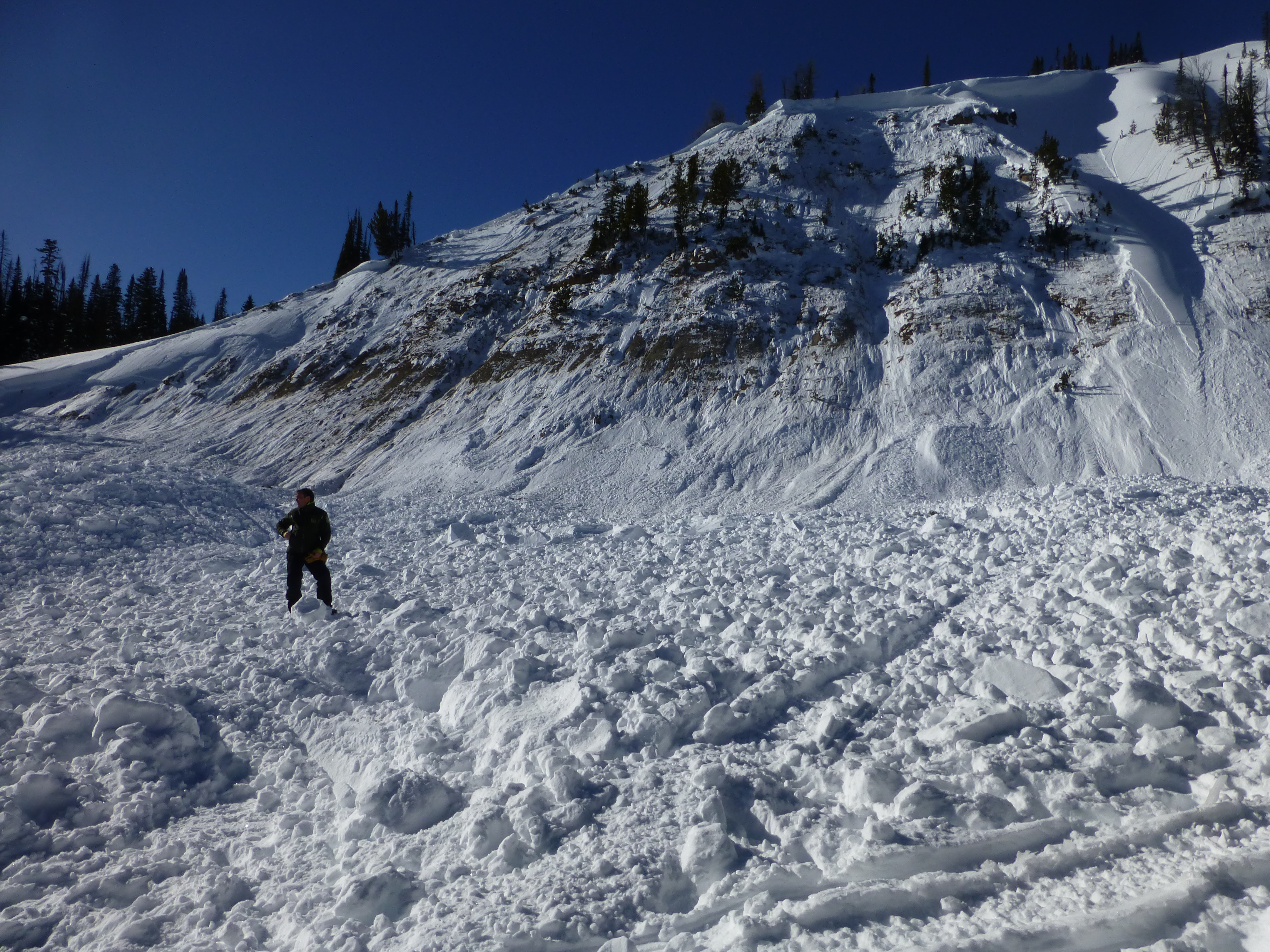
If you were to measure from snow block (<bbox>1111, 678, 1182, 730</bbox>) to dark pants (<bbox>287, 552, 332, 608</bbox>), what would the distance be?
782 centimetres

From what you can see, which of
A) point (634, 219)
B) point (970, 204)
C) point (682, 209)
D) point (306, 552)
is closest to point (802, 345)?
point (970, 204)

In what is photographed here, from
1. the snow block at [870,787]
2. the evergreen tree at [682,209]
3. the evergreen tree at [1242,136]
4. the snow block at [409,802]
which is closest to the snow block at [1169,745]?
the snow block at [870,787]

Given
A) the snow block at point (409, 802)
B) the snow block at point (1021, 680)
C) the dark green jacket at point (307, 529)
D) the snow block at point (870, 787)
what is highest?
the dark green jacket at point (307, 529)

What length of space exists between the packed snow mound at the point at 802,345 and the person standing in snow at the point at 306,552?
8.87m

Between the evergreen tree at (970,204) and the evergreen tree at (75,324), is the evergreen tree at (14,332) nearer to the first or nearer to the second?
the evergreen tree at (75,324)

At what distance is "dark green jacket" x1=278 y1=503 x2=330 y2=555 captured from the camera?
307 inches

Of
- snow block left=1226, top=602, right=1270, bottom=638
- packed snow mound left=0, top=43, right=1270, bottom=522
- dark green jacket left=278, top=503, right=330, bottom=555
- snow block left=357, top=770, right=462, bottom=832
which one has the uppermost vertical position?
packed snow mound left=0, top=43, right=1270, bottom=522

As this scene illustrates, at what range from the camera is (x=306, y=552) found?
25.6 ft

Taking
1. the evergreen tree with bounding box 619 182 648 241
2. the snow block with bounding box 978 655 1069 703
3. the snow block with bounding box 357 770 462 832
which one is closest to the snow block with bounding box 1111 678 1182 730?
the snow block with bounding box 978 655 1069 703

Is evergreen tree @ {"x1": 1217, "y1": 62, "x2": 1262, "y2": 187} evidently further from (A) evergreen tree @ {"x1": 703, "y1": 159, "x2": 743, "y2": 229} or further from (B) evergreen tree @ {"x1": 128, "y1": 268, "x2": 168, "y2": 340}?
(B) evergreen tree @ {"x1": 128, "y1": 268, "x2": 168, "y2": 340}

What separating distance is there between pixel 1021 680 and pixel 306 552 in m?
7.65

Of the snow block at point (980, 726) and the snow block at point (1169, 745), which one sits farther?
the snow block at point (980, 726)

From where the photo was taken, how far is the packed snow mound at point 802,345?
1827cm

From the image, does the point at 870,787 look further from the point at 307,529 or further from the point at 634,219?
the point at 634,219
